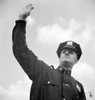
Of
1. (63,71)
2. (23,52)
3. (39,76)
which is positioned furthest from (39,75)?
(63,71)

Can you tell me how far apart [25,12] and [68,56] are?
5.66 ft

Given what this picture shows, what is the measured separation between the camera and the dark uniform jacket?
4.55 metres

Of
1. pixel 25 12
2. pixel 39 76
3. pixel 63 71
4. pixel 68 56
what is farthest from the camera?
pixel 68 56

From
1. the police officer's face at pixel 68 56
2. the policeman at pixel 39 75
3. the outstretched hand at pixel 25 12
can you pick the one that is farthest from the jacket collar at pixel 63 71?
the outstretched hand at pixel 25 12

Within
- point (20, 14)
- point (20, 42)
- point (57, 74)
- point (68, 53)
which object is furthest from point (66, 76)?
point (20, 14)

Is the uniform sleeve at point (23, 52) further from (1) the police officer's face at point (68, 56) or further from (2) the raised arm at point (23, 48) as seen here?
(1) the police officer's face at point (68, 56)

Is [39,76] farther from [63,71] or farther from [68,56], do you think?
[68,56]

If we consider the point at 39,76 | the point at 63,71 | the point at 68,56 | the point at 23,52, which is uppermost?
the point at 68,56

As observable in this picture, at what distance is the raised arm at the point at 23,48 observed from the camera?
452cm

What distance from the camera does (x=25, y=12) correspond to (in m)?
4.47

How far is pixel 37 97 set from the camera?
4582 mm

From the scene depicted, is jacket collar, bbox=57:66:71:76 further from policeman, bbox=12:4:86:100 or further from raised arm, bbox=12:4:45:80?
raised arm, bbox=12:4:45:80

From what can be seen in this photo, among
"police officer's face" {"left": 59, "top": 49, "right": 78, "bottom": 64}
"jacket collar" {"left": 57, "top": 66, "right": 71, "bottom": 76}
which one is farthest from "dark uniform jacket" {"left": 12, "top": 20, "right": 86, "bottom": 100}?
"police officer's face" {"left": 59, "top": 49, "right": 78, "bottom": 64}

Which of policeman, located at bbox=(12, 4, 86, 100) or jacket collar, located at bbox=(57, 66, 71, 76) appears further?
jacket collar, located at bbox=(57, 66, 71, 76)
